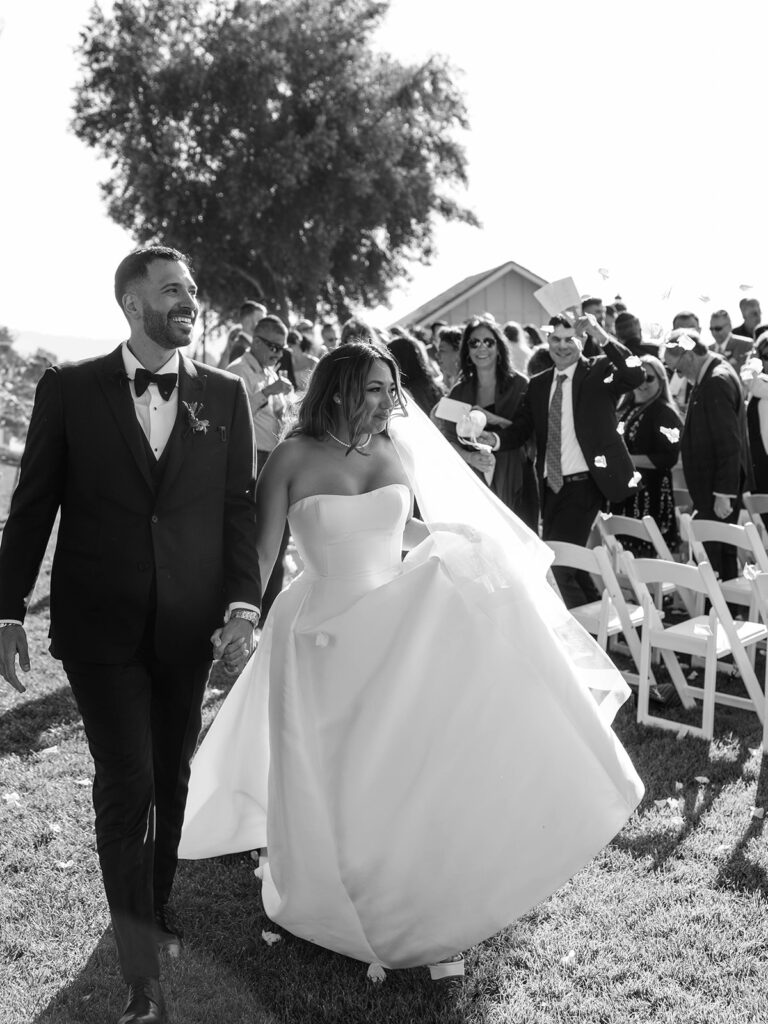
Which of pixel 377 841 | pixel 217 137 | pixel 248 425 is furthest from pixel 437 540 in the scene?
pixel 217 137

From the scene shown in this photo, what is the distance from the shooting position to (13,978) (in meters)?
3.45

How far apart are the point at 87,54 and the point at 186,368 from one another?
105 ft

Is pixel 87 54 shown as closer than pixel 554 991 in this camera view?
No

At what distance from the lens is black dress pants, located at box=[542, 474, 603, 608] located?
713 centimetres

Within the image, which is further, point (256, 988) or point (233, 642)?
point (256, 988)

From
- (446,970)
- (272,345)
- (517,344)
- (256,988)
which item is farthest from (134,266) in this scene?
(517,344)

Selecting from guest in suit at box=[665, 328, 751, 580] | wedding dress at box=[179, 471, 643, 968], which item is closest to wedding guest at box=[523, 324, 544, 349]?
guest in suit at box=[665, 328, 751, 580]

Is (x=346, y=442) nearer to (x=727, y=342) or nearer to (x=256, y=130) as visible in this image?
(x=727, y=342)

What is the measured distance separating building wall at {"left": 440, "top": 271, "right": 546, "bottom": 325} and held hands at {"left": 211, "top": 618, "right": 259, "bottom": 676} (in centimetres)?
2546

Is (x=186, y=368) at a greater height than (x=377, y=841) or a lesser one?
greater

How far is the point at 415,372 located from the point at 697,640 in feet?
7.63

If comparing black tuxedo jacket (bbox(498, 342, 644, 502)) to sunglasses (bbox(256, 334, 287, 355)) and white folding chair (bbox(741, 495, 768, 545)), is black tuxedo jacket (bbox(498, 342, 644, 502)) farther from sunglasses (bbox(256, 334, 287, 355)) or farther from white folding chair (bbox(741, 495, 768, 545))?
sunglasses (bbox(256, 334, 287, 355))

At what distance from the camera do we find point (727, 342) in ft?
35.2

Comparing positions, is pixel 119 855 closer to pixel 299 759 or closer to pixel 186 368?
pixel 299 759
